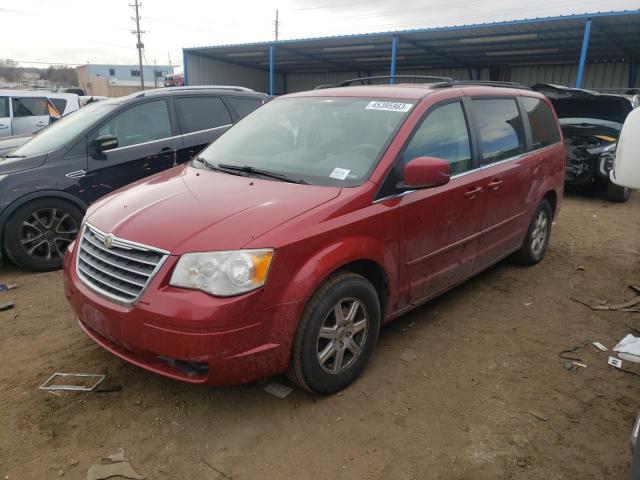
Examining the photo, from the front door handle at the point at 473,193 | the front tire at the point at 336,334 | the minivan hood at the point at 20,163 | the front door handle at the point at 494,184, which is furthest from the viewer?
the minivan hood at the point at 20,163

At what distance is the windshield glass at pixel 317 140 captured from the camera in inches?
119

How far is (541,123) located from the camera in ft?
15.9

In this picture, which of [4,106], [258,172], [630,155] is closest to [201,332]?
[258,172]

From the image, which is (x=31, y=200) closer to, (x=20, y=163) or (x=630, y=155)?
(x=20, y=163)

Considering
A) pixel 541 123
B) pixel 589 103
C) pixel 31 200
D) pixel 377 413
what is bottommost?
pixel 377 413

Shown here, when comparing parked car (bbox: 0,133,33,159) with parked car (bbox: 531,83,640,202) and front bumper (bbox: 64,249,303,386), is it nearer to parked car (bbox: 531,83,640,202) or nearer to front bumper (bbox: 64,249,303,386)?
front bumper (bbox: 64,249,303,386)

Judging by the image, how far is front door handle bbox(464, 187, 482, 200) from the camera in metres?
3.58

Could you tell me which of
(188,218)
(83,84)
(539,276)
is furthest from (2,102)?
(83,84)

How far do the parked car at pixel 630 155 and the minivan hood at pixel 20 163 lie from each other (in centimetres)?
490

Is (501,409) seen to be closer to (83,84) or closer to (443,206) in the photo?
(443,206)

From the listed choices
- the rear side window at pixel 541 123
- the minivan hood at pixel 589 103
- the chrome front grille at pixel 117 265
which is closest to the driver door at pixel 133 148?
the chrome front grille at pixel 117 265

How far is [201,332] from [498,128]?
3.06m

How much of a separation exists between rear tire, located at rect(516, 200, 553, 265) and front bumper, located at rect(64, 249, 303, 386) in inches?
128

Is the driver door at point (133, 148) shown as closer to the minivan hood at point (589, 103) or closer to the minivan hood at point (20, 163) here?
the minivan hood at point (20, 163)
